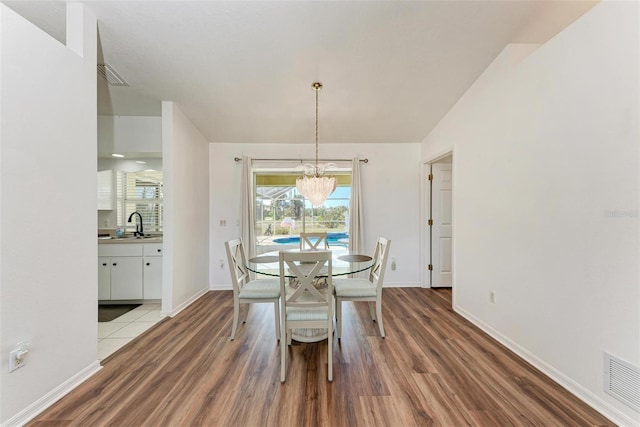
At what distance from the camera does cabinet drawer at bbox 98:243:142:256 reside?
10.8 ft

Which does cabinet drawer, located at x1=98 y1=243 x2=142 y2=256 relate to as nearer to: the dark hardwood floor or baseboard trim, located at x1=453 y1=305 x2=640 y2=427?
the dark hardwood floor

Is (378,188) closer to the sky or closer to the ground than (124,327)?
closer to the sky

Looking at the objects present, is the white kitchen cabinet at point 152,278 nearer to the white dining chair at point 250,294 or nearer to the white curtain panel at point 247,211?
the white curtain panel at point 247,211

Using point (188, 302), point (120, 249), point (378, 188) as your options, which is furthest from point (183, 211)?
point (378, 188)

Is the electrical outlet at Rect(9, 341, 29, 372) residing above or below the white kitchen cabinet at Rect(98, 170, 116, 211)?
below

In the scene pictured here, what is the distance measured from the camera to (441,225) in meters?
4.18

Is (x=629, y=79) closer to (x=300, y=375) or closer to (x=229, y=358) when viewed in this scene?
(x=300, y=375)

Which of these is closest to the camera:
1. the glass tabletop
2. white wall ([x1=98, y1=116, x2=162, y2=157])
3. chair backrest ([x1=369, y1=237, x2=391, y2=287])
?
the glass tabletop

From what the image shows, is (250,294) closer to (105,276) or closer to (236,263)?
(236,263)

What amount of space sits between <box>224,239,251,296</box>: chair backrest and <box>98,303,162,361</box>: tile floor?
3.73 ft

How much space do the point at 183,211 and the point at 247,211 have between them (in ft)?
3.38

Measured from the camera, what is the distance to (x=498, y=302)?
2486 mm

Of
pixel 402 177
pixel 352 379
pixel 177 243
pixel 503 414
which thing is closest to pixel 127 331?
pixel 177 243

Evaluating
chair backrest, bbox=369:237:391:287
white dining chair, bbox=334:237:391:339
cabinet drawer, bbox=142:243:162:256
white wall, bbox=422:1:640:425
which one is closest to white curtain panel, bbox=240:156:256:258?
cabinet drawer, bbox=142:243:162:256
